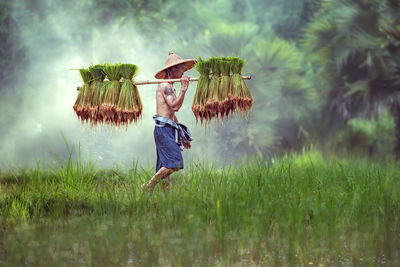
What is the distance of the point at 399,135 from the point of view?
27.7 feet

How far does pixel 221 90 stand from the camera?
4.61 metres

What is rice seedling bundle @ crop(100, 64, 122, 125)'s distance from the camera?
4.88 metres

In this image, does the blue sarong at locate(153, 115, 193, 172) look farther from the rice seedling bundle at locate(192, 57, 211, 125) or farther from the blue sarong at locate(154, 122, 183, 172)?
the rice seedling bundle at locate(192, 57, 211, 125)

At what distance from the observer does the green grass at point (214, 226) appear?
3209 millimetres

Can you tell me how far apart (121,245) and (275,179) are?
1888mm

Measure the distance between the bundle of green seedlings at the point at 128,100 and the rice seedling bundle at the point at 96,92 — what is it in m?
0.20

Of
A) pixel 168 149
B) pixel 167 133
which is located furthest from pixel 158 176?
pixel 167 133

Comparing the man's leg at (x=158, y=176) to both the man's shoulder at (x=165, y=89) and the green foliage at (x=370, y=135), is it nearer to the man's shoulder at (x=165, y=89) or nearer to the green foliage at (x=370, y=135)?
the man's shoulder at (x=165, y=89)

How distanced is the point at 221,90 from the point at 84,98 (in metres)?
1.29

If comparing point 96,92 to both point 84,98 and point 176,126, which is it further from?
point 176,126

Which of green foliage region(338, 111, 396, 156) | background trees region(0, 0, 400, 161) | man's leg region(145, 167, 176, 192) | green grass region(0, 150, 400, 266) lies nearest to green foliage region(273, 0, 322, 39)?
background trees region(0, 0, 400, 161)

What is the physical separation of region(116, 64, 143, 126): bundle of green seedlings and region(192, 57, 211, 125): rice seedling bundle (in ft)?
1.85

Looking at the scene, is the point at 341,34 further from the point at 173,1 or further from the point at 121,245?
the point at 121,245

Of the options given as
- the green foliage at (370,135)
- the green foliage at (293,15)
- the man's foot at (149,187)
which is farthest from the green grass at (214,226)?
the green foliage at (293,15)
